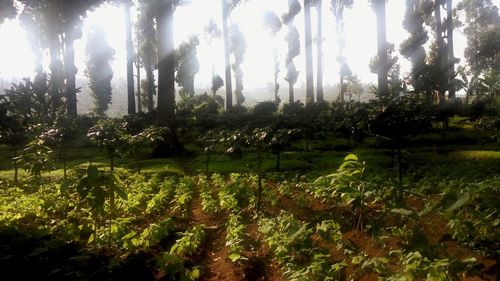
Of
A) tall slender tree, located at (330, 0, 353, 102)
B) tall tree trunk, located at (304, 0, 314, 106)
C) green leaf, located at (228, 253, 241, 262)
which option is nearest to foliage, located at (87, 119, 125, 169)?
green leaf, located at (228, 253, 241, 262)

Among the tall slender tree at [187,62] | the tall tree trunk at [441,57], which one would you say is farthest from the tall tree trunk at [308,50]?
the tall slender tree at [187,62]

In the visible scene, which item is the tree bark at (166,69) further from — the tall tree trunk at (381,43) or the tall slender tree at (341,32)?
the tall slender tree at (341,32)

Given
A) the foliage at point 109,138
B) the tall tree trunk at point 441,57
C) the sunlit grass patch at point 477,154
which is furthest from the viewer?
the tall tree trunk at point 441,57

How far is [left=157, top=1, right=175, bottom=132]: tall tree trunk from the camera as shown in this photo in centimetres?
1731

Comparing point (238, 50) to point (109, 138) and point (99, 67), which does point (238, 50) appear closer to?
point (99, 67)

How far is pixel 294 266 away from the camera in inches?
174

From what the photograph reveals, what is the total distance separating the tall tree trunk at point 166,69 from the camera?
17.3 metres

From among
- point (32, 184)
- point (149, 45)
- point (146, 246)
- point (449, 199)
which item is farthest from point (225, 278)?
point (149, 45)

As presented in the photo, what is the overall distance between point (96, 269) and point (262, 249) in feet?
7.55

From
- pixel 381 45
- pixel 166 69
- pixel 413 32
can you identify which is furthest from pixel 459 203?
pixel 413 32

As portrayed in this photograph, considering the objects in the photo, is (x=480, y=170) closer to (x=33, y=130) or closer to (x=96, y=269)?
(x=96, y=269)

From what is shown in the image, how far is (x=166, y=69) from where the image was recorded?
17.4 m

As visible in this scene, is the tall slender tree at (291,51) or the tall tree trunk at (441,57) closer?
→ the tall tree trunk at (441,57)

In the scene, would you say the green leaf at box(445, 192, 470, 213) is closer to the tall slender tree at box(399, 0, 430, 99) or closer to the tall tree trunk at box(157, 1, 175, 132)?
the tall tree trunk at box(157, 1, 175, 132)
